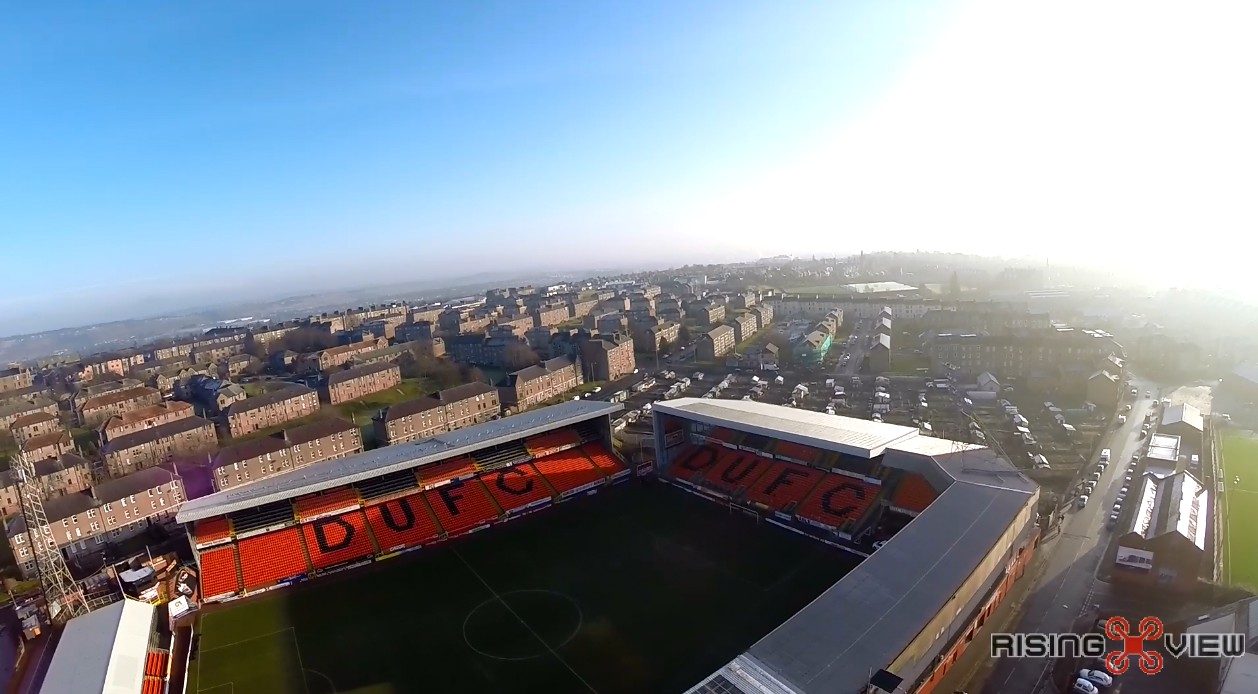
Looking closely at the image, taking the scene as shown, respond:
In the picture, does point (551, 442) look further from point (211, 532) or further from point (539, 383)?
point (539, 383)

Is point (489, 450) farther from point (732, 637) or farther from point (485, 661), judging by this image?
point (732, 637)

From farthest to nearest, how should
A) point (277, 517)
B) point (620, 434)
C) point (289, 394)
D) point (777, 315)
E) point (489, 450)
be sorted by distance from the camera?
point (777, 315) → point (289, 394) → point (620, 434) → point (489, 450) → point (277, 517)

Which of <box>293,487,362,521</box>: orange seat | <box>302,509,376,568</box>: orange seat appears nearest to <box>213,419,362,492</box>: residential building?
<box>293,487,362,521</box>: orange seat

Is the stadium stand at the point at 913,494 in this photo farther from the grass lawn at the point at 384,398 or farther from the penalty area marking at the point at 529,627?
the grass lawn at the point at 384,398

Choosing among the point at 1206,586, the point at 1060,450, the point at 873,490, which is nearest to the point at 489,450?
the point at 873,490

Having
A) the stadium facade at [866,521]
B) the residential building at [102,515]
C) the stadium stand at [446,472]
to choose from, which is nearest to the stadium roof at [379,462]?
the stadium stand at [446,472]

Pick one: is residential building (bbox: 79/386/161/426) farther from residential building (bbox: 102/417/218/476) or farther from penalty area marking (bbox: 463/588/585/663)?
penalty area marking (bbox: 463/588/585/663)

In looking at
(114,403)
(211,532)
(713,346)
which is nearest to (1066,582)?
(211,532)
